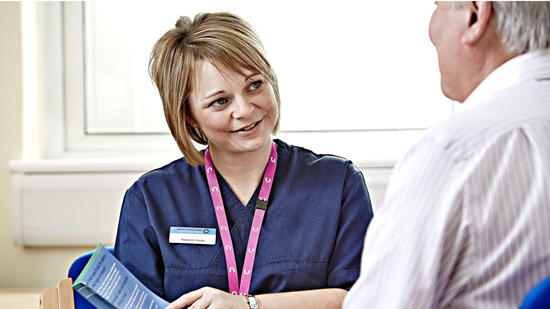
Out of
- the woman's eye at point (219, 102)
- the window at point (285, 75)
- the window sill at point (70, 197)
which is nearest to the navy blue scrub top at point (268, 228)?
the woman's eye at point (219, 102)

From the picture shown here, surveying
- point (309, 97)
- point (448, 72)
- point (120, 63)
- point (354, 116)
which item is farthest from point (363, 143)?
point (448, 72)

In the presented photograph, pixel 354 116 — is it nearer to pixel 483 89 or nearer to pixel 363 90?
pixel 363 90

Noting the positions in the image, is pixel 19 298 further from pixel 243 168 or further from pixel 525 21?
pixel 525 21

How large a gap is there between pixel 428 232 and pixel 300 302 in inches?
29.8

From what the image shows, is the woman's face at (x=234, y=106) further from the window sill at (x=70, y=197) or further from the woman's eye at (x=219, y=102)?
the window sill at (x=70, y=197)

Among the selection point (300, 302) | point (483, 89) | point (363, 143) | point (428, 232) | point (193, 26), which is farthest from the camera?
point (363, 143)

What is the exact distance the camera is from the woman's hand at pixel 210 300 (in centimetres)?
147

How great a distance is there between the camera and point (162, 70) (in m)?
1.70

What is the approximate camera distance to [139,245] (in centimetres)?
169

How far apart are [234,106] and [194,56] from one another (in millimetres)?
170

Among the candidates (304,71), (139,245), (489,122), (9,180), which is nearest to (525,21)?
(489,122)

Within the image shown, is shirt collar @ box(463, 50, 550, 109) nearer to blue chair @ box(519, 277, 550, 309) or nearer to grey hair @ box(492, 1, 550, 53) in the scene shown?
grey hair @ box(492, 1, 550, 53)

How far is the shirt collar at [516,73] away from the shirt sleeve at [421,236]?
0.17m

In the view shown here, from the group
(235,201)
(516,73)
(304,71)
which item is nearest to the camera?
(516,73)
